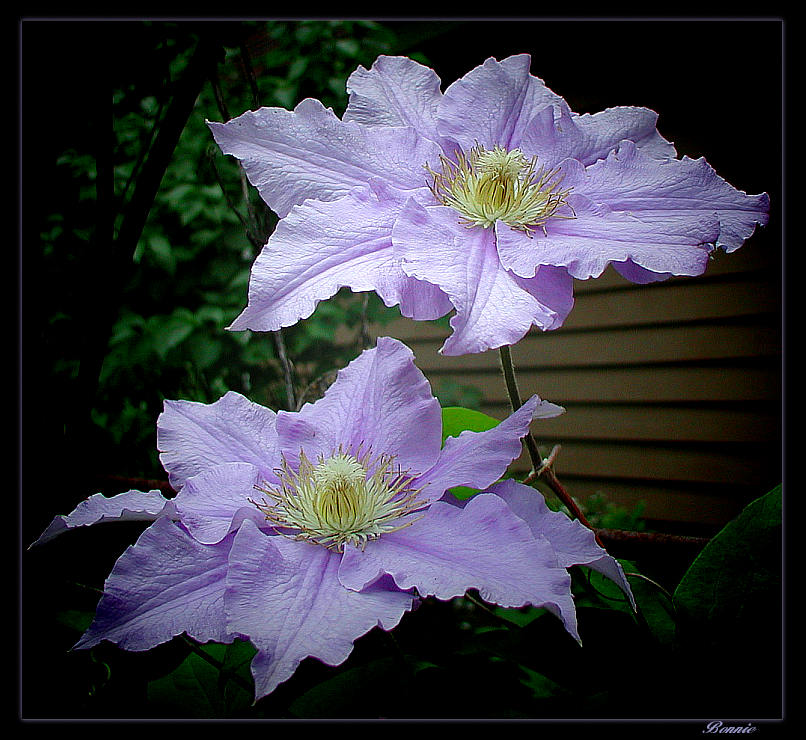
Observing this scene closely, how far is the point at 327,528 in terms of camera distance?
37 centimetres

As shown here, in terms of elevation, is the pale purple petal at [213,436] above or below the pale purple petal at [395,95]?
below

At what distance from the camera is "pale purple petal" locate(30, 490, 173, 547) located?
364 mm

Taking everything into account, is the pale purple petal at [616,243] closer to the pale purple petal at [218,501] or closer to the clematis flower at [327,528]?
the clematis flower at [327,528]

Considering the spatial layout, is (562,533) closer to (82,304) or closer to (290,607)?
(290,607)

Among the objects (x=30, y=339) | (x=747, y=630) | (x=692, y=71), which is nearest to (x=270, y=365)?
(x=30, y=339)

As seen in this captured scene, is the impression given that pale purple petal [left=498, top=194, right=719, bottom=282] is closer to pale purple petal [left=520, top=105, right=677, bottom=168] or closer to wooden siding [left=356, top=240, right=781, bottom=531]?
pale purple petal [left=520, top=105, right=677, bottom=168]

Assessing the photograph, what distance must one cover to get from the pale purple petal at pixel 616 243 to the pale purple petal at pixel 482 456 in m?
0.07

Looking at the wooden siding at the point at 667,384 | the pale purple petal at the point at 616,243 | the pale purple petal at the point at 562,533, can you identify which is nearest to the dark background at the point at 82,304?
the pale purple petal at the point at 562,533

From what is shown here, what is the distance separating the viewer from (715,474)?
1585mm

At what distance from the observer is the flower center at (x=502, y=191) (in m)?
0.37

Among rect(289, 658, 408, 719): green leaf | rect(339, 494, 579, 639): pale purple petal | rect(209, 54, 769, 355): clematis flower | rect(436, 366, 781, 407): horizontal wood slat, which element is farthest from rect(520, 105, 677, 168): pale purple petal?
rect(436, 366, 781, 407): horizontal wood slat

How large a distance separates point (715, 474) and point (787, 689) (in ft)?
4.13

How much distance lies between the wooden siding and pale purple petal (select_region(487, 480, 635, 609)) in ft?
3.60

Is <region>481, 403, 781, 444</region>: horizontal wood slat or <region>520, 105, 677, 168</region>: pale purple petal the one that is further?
<region>481, 403, 781, 444</region>: horizontal wood slat
